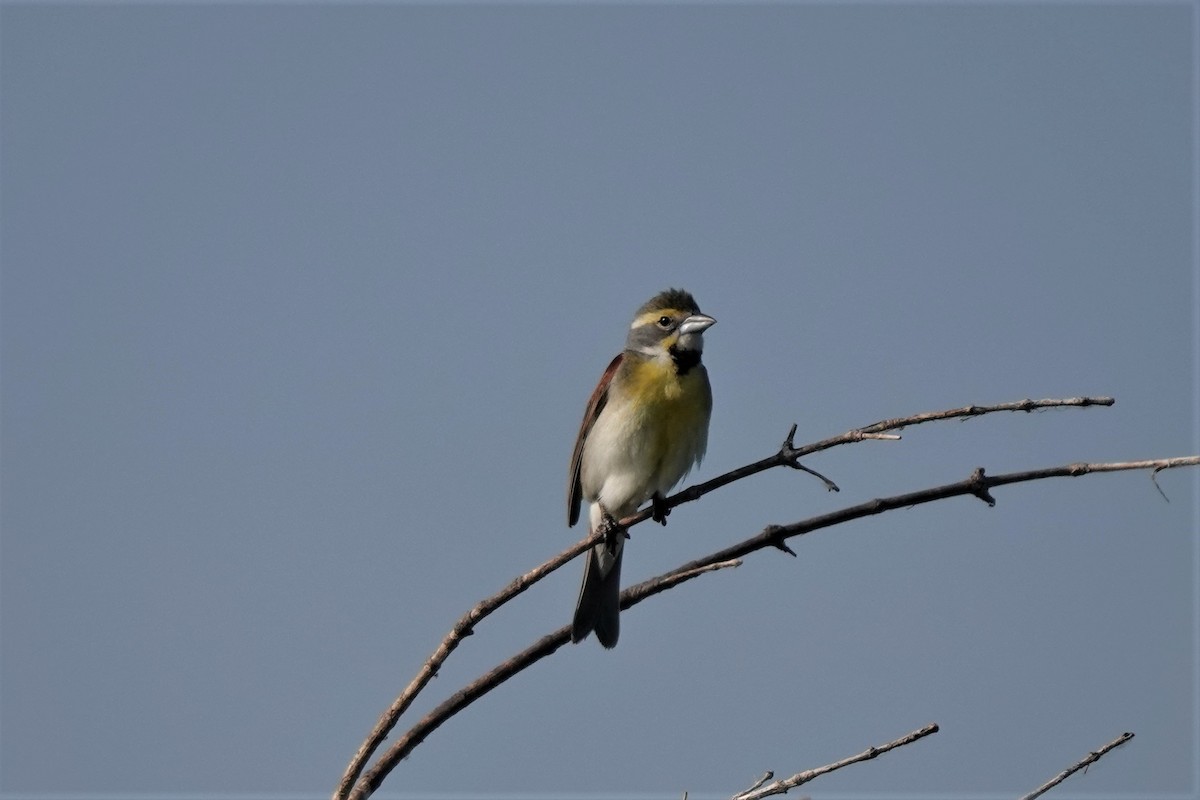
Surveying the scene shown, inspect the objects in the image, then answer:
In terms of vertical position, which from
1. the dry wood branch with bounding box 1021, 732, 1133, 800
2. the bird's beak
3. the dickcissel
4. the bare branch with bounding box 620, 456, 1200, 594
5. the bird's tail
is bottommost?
the dry wood branch with bounding box 1021, 732, 1133, 800

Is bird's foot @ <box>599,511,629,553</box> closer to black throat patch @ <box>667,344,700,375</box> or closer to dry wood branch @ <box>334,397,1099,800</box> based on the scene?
black throat patch @ <box>667,344,700,375</box>

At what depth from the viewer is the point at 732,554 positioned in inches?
142

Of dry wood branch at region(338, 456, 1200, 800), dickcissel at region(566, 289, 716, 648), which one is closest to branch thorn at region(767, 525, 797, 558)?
dry wood branch at region(338, 456, 1200, 800)

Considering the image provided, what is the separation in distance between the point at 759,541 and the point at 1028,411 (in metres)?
0.81

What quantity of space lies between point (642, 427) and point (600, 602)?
1.03 metres

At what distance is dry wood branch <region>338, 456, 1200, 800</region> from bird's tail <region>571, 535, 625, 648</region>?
8.53 feet

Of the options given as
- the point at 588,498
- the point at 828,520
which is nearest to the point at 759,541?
the point at 828,520

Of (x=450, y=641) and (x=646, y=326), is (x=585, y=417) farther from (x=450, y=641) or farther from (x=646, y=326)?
(x=450, y=641)

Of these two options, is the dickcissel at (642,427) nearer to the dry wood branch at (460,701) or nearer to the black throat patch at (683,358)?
the black throat patch at (683,358)

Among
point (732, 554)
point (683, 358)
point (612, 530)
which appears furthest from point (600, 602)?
point (732, 554)

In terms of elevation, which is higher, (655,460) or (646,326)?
(646,326)

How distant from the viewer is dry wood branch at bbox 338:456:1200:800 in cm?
329

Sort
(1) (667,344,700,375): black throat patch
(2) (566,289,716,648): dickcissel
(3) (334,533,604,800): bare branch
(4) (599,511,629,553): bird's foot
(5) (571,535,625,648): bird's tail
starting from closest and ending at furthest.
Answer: (3) (334,533,604,800): bare branch
(4) (599,511,629,553): bird's foot
(5) (571,535,625,648): bird's tail
(2) (566,289,716,648): dickcissel
(1) (667,344,700,375): black throat patch

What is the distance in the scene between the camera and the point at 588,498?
7363 mm
